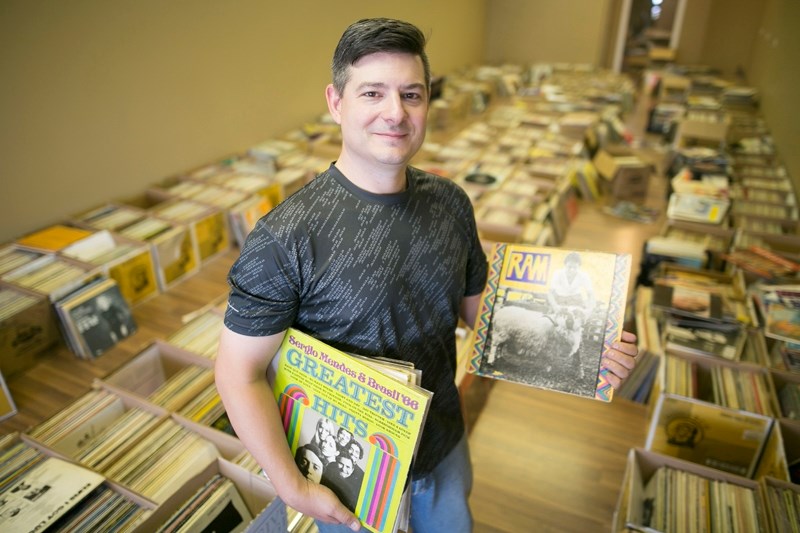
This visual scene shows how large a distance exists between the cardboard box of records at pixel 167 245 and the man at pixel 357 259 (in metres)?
2.15

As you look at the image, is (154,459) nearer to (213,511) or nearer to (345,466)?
(213,511)

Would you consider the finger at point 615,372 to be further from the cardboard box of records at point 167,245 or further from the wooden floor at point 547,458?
the cardboard box of records at point 167,245

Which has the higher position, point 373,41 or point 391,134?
point 373,41

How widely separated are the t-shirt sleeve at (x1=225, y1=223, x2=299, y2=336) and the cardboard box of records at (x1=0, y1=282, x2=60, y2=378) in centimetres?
191

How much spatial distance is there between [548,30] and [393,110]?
887 cm

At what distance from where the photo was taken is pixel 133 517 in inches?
58.1

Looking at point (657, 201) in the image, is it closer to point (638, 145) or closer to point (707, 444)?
point (638, 145)

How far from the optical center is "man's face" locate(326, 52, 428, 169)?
3.14 feet

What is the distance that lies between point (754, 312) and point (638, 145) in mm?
4091

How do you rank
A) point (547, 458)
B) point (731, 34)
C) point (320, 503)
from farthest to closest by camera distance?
point (731, 34), point (547, 458), point (320, 503)

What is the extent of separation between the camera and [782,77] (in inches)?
201

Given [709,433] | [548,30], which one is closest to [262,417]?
[709,433]

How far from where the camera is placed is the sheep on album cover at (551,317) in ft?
3.96

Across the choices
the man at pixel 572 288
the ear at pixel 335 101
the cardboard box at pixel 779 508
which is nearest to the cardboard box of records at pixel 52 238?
the ear at pixel 335 101
